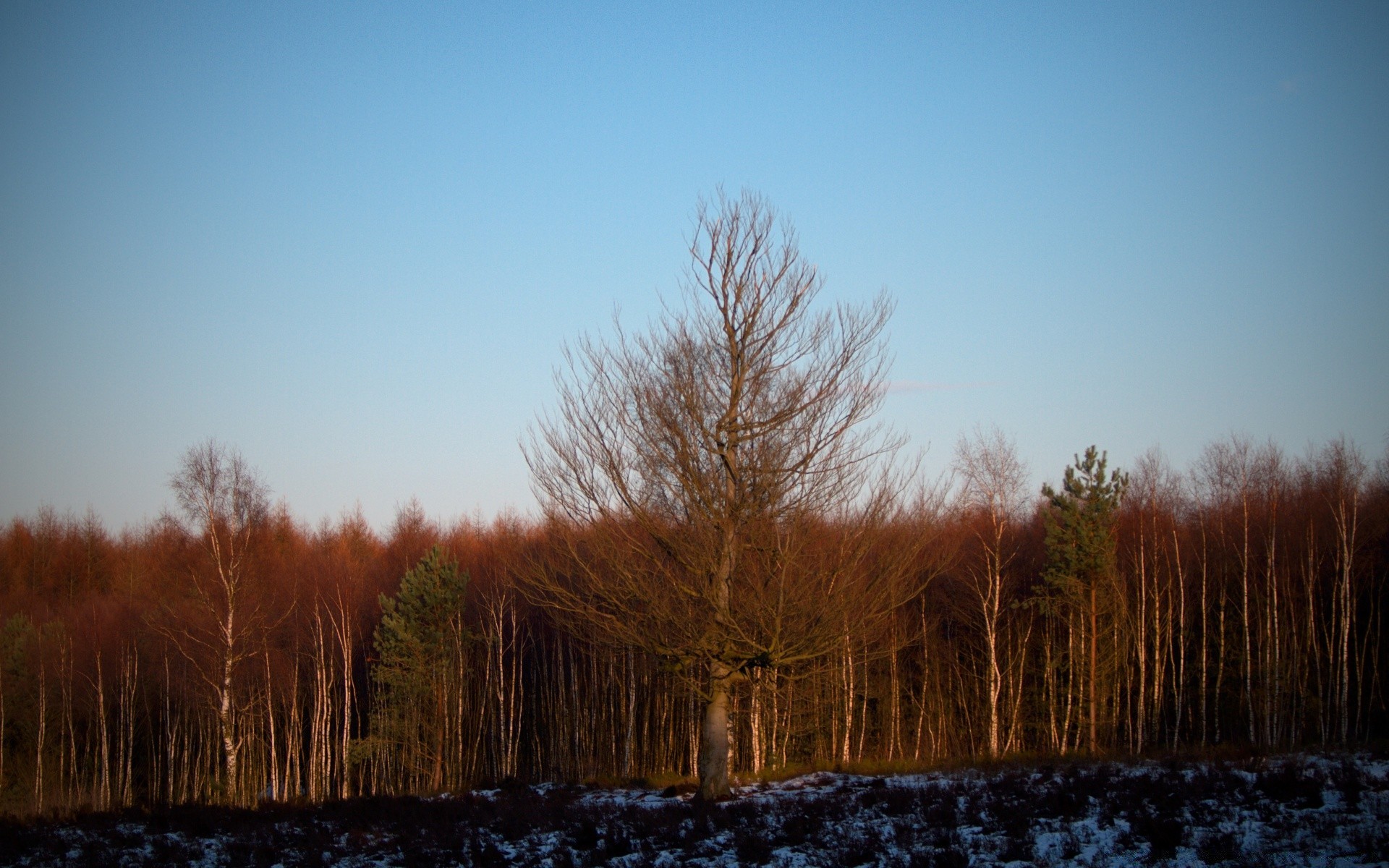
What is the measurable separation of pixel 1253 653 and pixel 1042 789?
20670 millimetres

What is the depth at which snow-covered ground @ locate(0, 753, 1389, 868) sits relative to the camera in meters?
9.03

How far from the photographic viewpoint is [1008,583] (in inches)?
1225

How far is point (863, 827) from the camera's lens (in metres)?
11.3

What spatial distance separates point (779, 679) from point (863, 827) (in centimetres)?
1011

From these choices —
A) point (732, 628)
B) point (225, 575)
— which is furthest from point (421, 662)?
point (732, 628)

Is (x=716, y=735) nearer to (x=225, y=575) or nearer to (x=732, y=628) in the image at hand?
(x=732, y=628)

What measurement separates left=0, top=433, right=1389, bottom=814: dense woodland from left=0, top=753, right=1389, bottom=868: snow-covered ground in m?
5.71

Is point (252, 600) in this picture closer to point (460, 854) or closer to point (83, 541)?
point (460, 854)

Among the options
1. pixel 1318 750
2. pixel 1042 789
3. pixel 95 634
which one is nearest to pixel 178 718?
pixel 95 634

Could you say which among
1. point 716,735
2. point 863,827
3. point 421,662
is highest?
point 716,735

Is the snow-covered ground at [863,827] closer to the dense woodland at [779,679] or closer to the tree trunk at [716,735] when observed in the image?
the tree trunk at [716,735]

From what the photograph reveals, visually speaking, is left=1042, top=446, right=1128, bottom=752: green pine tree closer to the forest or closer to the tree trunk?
the forest

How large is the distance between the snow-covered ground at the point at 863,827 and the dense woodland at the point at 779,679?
571cm

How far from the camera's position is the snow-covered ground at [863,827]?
29.6 feet
